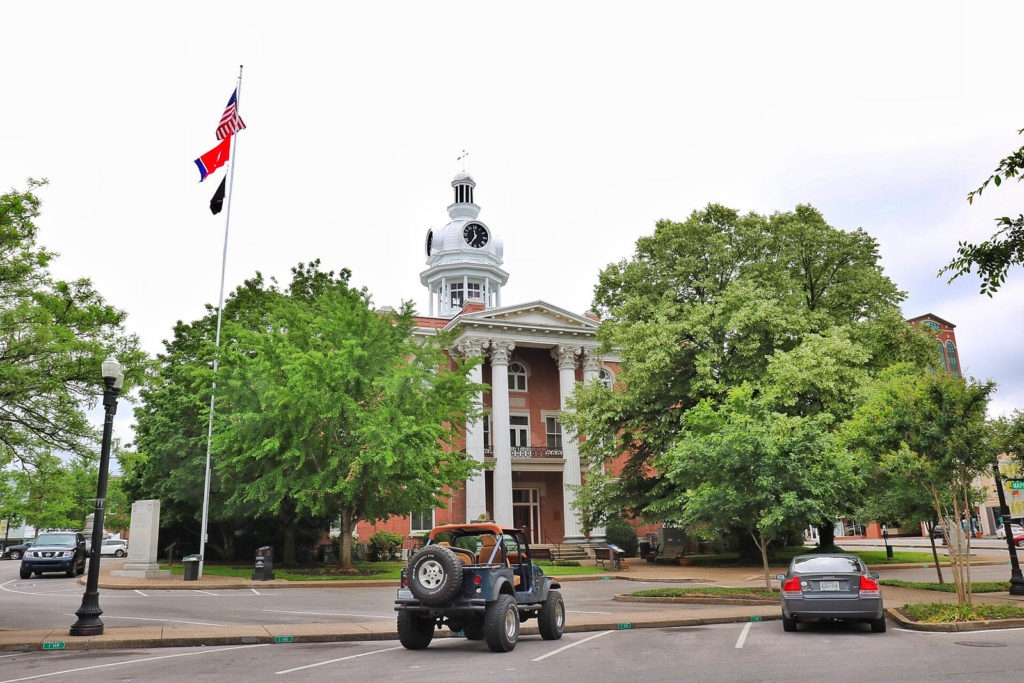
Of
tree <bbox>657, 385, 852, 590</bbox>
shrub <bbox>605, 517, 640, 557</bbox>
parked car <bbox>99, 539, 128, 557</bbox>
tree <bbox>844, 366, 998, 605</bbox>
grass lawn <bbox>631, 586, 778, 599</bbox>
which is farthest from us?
parked car <bbox>99, 539, 128, 557</bbox>

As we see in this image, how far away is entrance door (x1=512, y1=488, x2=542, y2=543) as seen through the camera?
42.8 meters

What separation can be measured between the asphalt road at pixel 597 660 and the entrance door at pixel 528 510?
2999 cm

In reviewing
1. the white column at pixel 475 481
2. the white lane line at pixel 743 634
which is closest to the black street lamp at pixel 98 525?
the white lane line at pixel 743 634

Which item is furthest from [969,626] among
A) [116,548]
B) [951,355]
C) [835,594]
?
[951,355]

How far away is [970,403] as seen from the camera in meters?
14.1

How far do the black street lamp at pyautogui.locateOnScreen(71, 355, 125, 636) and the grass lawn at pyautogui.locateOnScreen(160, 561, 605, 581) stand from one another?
13.1 metres

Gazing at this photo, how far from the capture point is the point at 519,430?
44.0m

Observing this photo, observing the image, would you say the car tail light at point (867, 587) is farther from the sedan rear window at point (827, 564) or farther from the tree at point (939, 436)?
the tree at point (939, 436)

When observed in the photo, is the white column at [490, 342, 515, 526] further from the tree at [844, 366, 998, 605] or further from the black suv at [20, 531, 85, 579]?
the tree at [844, 366, 998, 605]

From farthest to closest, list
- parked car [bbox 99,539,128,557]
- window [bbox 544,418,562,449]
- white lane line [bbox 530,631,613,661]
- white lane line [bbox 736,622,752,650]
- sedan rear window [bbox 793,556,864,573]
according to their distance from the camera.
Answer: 1. parked car [bbox 99,539,128,557]
2. window [bbox 544,418,562,449]
3. sedan rear window [bbox 793,556,864,573]
4. white lane line [bbox 736,622,752,650]
5. white lane line [bbox 530,631,613,661]

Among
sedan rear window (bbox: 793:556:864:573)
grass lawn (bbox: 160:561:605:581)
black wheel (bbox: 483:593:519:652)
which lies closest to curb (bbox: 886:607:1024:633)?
sedan rear window (bbox: 793:556:864:573)

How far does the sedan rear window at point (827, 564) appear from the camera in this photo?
12906 millimetres

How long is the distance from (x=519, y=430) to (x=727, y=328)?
17.5 meters

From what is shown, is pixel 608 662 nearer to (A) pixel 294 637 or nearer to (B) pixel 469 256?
(A) pixel 294 637
